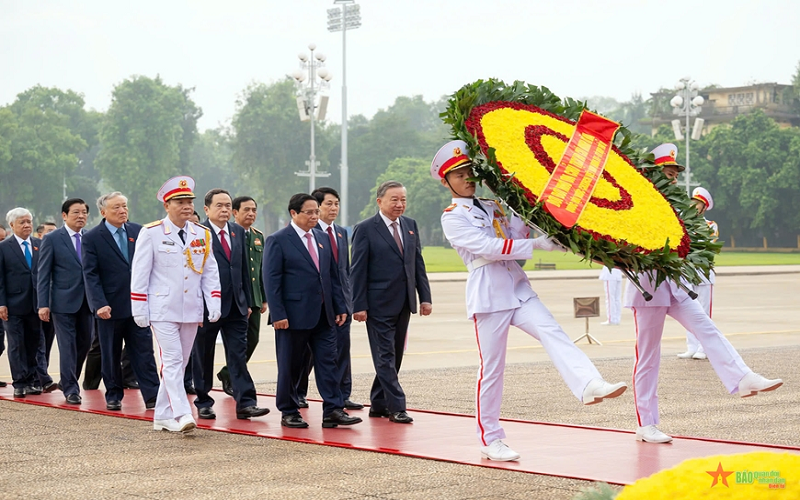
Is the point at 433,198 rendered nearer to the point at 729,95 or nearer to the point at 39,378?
the point at 729,95

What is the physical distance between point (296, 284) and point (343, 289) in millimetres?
610

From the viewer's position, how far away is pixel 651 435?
746 centimetres

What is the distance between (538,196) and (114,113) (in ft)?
327

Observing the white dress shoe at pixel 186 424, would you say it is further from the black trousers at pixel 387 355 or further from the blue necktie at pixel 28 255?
the blue necktie at pixel 28 255

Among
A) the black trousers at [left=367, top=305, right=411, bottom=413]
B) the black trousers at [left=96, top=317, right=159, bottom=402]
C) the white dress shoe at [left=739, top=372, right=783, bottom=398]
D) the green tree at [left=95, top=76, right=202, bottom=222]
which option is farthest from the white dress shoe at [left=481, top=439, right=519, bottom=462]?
the green tree at [left=95, top=76, right=202, bottom=222]

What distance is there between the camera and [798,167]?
7425cm

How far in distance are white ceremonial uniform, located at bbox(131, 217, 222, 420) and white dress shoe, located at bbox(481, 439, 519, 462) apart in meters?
2.65

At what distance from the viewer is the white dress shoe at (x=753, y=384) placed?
664 cm

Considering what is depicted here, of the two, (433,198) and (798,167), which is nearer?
(798,167)

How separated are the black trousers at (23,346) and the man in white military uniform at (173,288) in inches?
120

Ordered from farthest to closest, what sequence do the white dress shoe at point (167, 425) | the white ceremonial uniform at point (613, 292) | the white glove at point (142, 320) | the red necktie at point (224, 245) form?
the white ceremonial uniform at point (613, 292), the red necktie at point (224, 245), the white glove at point (142, 320), the white dress shoe at point (167, 425)

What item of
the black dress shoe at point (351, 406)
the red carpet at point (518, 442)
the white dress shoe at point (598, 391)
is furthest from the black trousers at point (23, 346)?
the white dress shoe at point (598, 391)

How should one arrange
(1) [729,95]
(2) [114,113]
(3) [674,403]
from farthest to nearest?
(2) [114,113] → (1) [729,95] → (3) [674,403]

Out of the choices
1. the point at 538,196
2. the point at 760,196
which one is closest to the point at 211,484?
the point at 538,196
